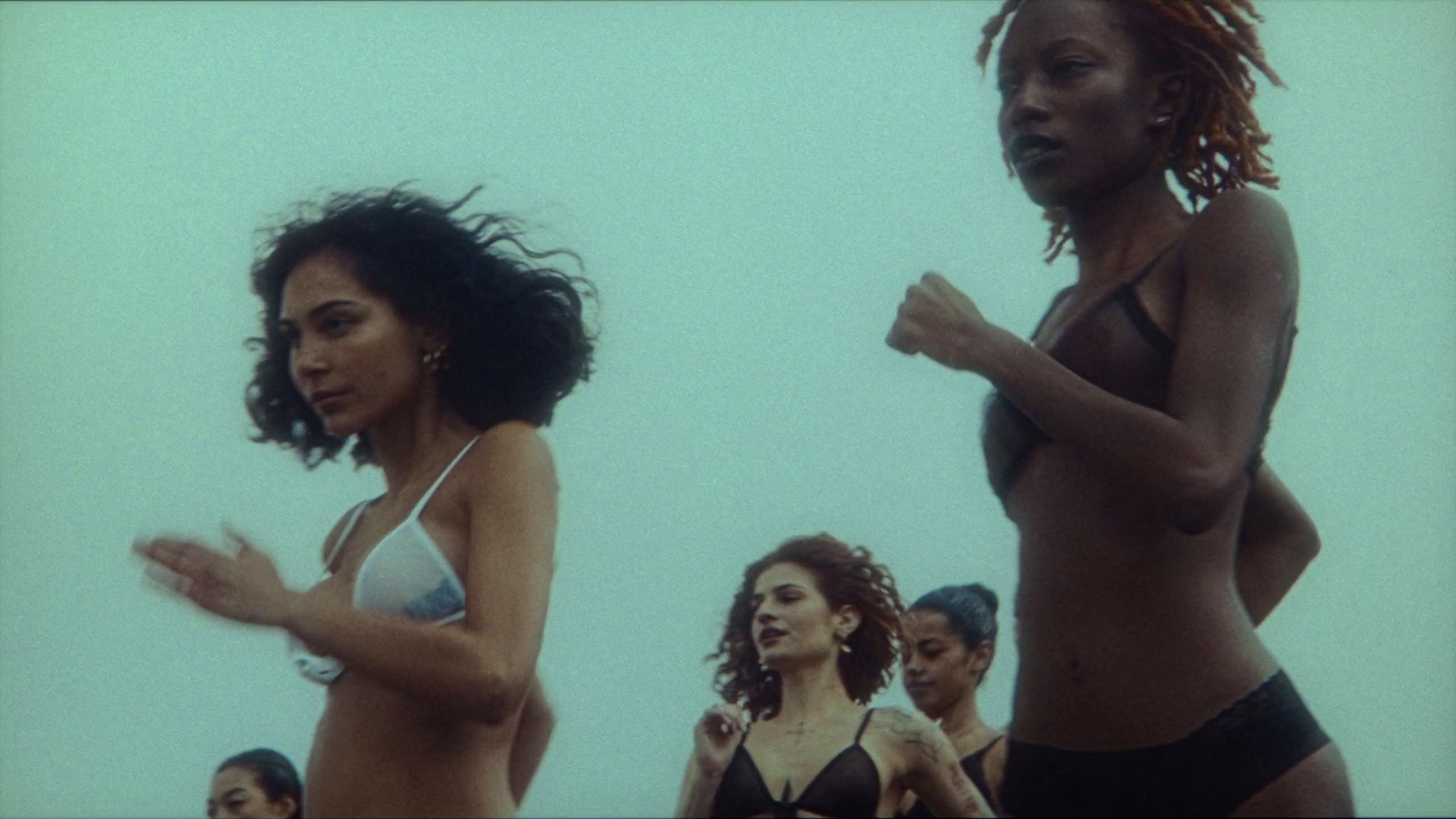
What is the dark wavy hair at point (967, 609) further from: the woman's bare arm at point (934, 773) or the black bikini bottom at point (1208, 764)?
the black bikini bottom at point (1208, 764)

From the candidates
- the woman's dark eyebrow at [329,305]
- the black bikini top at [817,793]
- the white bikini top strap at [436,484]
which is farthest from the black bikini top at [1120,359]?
the black bikini top at [817,793]

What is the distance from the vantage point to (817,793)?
5.05m

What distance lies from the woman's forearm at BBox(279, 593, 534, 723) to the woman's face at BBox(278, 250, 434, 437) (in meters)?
0.47

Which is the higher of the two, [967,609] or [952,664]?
[967,609]

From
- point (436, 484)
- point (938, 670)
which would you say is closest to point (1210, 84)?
point (436, 484)

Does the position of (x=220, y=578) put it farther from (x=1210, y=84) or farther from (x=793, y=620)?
(x=793, y=620)

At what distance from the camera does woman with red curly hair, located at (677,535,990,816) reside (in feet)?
16.6

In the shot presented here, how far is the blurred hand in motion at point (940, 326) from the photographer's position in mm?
2643

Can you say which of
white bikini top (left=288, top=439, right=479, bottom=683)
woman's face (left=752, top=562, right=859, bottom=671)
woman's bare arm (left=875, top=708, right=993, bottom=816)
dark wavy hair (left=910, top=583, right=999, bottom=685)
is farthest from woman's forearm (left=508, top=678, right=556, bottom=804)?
dark wavy hair (left=910, top=583, right=999, bottom=685)

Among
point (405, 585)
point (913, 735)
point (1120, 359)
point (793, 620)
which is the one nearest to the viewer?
point (1120, 359)

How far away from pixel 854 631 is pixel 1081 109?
2945 millimetres

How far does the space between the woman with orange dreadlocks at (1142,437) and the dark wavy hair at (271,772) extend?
3428 mm

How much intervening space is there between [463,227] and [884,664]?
2.47 m

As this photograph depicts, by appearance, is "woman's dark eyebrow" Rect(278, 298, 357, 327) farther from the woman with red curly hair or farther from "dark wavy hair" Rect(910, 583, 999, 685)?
"dark wavy hair" Rect(910, 583, 999, 685)
